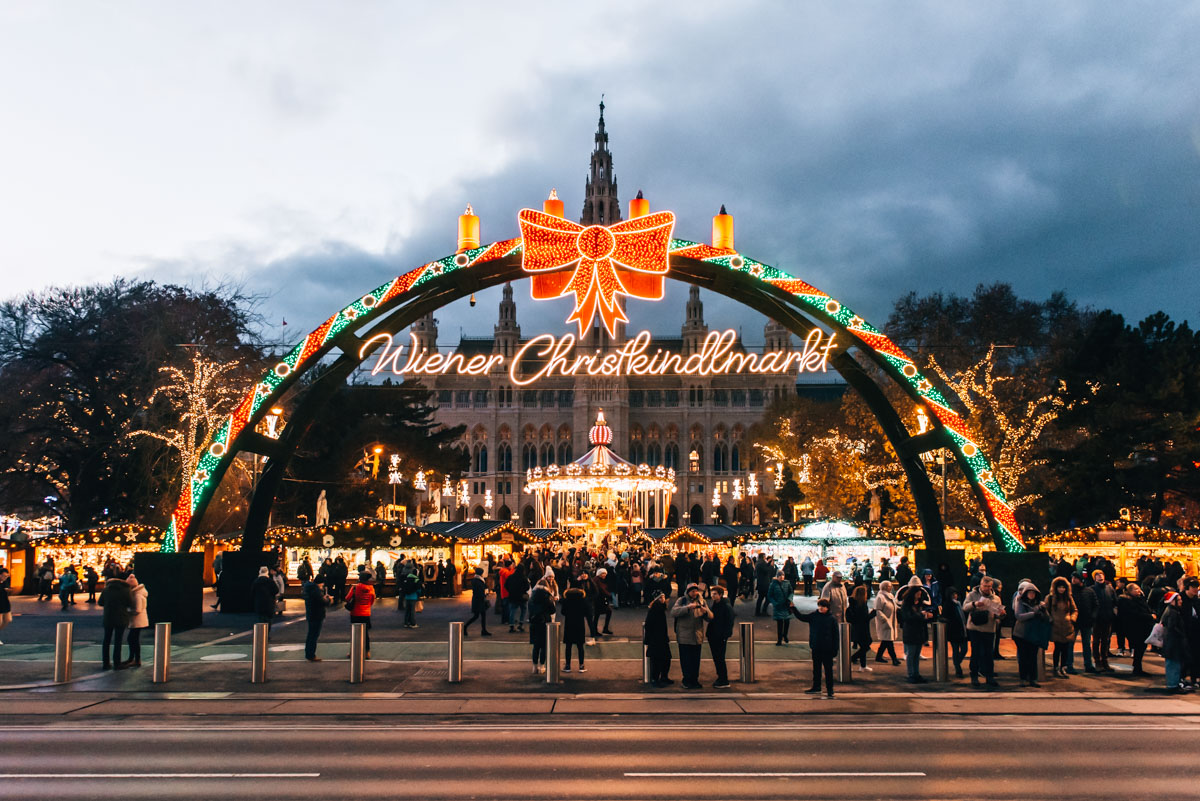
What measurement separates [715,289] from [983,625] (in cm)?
946

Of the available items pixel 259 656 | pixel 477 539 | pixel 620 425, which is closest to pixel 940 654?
pixel 259 656

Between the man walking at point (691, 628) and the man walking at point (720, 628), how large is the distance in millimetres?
181

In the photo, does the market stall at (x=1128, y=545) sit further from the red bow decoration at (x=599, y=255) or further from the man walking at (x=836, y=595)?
the red bow decoration at (x=599, y=255)

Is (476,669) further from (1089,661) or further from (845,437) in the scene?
(845,437)

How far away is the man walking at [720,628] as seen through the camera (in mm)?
13336

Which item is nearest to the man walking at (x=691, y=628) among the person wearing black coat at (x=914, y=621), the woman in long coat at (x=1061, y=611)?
the person wearing black coat at (x=914, y=621)

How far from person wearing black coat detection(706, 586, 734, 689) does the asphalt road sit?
2.46 meters

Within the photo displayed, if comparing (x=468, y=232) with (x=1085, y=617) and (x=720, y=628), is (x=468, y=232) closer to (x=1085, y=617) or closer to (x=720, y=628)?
(x=720, y=628)

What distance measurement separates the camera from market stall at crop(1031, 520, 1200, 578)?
2641 centimetres

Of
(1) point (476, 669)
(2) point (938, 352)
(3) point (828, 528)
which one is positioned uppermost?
(2) point (938, 352)

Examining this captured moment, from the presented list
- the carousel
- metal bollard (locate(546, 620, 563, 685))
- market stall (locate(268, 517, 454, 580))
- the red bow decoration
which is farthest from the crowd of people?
the carousel

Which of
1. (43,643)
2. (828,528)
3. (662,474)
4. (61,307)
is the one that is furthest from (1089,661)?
(61,307)

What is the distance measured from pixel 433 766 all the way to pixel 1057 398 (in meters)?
30.2

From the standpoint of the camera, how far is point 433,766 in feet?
28.5
